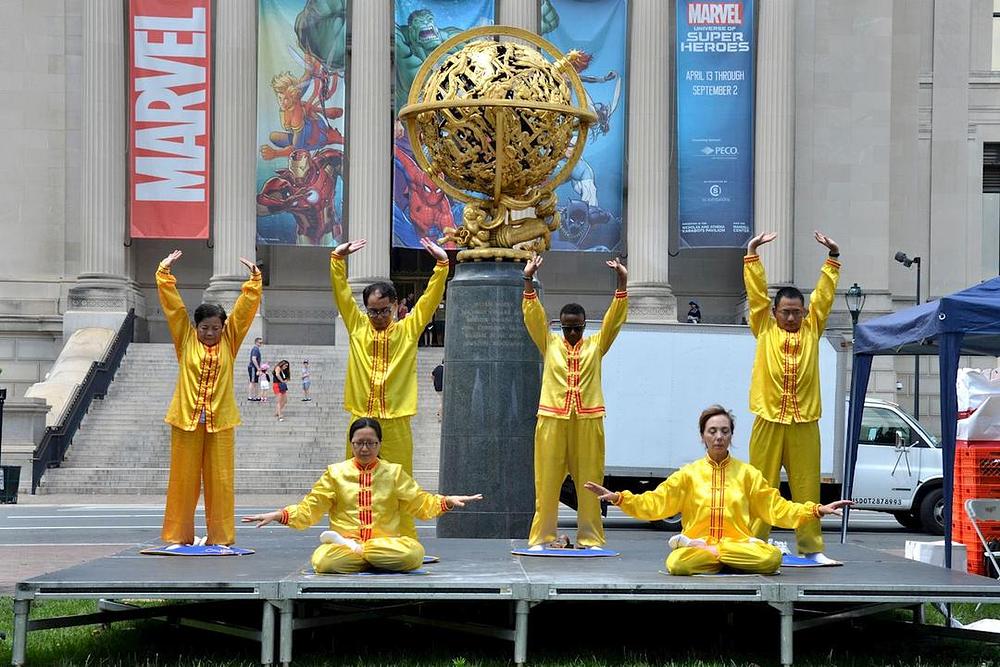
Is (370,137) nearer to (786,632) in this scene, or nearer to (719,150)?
(719,150)

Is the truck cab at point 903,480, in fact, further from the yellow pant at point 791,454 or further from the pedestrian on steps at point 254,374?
the pedestrian on steps at point 254,374

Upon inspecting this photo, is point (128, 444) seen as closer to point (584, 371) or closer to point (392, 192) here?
point (392, 192)

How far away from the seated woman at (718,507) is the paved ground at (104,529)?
347 centimetres

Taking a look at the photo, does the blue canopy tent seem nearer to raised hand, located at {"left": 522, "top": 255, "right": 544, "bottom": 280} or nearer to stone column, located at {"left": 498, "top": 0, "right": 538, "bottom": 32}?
raised hand, located at {"left": 522, "top": 255, "right": 544, "bottom": 280}

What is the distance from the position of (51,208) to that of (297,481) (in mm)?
16252

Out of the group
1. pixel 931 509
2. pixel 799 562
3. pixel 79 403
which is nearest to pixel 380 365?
pixel 799 562

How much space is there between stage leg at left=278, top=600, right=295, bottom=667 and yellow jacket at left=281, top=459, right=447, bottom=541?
1.00 meters

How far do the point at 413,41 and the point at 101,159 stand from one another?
8.29 meters

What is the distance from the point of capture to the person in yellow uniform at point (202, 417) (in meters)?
12.0

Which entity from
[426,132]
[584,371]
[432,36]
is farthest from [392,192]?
[584,371]

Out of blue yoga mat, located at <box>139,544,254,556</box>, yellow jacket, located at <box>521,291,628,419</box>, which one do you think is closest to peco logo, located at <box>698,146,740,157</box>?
yellow jacket, located at <box>521,291,628,419</box>

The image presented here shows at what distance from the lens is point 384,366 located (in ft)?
40.1

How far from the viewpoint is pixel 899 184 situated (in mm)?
44719

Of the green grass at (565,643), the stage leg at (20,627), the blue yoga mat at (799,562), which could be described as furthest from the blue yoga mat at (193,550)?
the blue yoga mat at (799,562)
